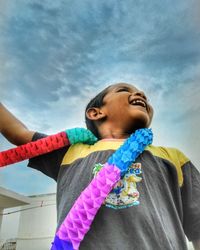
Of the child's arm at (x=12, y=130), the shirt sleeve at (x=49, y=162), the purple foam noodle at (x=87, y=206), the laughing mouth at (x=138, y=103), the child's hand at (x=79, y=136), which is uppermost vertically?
the laughing mouth at (x=138, y=103)

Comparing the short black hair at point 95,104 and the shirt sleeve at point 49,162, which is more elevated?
the short black hair at point 95,104

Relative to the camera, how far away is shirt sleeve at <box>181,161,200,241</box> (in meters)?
0.85

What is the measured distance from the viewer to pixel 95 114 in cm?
109

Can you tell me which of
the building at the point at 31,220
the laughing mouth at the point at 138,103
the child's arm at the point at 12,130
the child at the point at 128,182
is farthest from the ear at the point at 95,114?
the building at the point at 31,220

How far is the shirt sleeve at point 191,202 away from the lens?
855mm

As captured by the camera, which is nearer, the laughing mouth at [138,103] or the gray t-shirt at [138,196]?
the gray t-shirt at [138,196]

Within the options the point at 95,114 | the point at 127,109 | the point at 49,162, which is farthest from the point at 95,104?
the point at 49,162

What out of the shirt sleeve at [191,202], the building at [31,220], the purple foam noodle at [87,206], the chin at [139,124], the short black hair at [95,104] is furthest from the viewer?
the building at [31,220]

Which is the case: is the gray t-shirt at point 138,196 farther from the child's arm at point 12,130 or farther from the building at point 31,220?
the building at point 31,220

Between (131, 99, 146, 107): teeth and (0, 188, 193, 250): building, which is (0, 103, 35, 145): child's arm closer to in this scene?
(131, 99, 146, 107): teeth

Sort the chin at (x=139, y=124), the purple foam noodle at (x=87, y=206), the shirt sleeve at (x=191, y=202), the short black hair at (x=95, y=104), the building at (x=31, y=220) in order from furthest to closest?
1. the building at (x=31, y=220)
2. the short black hair at (x=95, y=104)
3. the chin at (x=139, y=124)
4. the shirt sleeve at (x=191, y=202)
5. the purple foam noodle at (x=87, y=206)

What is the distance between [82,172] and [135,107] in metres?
0.33

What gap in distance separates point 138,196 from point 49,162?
0.33 metres

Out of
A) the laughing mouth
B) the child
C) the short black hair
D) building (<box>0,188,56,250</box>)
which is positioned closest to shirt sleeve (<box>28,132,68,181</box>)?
the child
